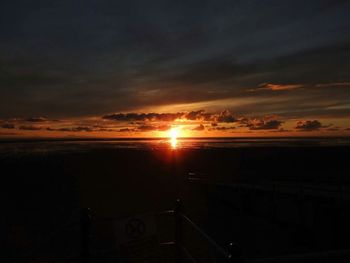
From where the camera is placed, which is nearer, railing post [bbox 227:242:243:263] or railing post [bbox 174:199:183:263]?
railing post [bbox 227:242:243:263]

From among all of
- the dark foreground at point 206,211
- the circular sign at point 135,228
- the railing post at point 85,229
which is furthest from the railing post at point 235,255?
the dark foreground at point 206,211

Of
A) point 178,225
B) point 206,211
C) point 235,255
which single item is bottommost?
point 206,211

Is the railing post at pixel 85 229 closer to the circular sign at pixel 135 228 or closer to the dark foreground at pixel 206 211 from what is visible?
the circular sign at pixel 135 228

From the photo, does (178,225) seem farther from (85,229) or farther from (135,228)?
(85,229)

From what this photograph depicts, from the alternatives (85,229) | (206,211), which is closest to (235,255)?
(85,229)

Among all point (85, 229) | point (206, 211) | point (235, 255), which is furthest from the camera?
point (206, 211)

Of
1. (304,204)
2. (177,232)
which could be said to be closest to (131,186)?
(304,204)

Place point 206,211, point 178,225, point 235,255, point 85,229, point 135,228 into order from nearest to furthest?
point 235,255
point 135,228
point 85,229
point 178,225
point 206,211

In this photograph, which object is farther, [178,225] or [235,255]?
[178,225]

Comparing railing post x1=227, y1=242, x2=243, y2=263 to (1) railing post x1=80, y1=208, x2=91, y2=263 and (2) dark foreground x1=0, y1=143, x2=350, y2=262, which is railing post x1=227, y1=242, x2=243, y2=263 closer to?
Result: (1) railing post x1=80, y1=208, x2=91, y2=263

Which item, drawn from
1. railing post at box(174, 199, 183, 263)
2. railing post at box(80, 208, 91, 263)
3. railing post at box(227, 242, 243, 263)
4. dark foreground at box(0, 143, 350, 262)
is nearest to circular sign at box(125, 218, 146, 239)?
railing post at box(174, 199, 183, 263)

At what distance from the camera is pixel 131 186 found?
27.7 meters

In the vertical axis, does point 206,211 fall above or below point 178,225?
below

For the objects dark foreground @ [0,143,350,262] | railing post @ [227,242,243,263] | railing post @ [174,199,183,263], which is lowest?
dark foreground @ [0,143,350,262]
